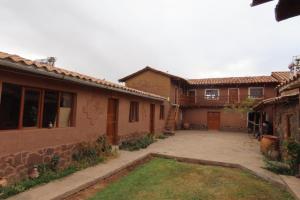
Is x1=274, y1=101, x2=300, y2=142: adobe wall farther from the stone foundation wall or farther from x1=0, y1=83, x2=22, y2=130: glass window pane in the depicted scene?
x1=0, y1=83, x2=22, y2=130: glass window pane

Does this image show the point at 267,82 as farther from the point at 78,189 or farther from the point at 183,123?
the point at 78,189

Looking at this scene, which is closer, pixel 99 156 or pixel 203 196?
pixel 203 196

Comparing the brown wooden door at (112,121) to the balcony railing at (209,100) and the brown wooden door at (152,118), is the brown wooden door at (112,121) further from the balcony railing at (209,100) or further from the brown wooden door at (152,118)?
the balcony railing at (209,100)

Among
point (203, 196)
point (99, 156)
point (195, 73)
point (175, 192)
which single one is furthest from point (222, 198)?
point (195, 73)

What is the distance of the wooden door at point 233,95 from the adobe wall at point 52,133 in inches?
621

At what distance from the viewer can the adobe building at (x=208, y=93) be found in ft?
68.3

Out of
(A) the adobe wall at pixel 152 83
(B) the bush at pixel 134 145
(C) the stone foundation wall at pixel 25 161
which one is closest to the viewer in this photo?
(C) the stone foundation wall at pixel 25 161

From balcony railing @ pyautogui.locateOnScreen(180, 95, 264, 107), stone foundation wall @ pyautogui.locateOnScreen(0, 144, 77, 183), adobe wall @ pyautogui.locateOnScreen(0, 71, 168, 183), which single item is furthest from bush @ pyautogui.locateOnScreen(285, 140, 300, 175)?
balcony railing @ pyautogui.locateOnScreen(180, 95, 264, 107)

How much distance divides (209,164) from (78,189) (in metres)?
5.29

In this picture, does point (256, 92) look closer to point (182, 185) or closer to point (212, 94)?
point (212, 94)

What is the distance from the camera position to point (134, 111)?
41.5ft

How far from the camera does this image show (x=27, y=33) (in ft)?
45.2

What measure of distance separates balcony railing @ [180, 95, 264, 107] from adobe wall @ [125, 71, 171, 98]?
369cm

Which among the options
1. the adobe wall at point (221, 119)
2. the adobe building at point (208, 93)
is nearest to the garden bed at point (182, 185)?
the adobe building at point (208, 93)
